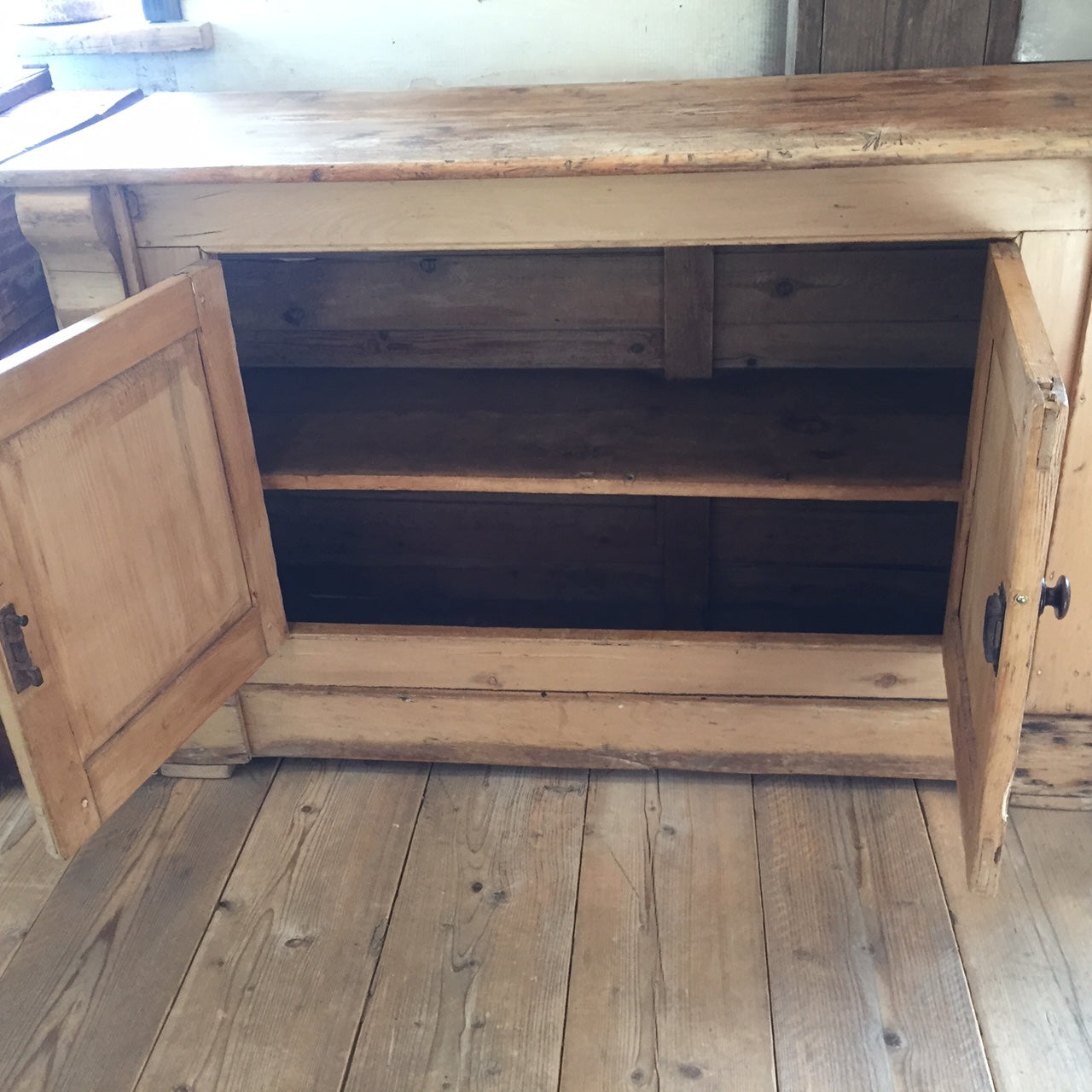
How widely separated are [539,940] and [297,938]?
0.31 m

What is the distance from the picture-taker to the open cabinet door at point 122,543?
1.05 metres

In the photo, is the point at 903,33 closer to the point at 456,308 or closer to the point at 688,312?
the point at 688,312

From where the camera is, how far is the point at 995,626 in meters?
1.03

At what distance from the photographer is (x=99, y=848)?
159cm

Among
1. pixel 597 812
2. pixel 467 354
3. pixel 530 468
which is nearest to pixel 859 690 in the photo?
pixel 597 812

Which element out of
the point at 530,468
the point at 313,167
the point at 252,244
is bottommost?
the point at 530,468

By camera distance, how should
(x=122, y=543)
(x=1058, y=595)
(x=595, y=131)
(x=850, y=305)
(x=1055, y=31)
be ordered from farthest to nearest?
(x=850, y=305), (x=1055, y=31), (x=595, y=131), (x=122, y=543), (x=1058, y=595)

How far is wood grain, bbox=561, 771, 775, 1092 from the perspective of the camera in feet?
4.06

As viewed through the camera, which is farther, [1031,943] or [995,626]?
[1031,943]

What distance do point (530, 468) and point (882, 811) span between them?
0.70 meters

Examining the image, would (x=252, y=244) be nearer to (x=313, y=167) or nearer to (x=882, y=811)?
(x=313, y=167)

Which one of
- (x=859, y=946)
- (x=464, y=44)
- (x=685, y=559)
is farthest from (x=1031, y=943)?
(x=464, y=44)

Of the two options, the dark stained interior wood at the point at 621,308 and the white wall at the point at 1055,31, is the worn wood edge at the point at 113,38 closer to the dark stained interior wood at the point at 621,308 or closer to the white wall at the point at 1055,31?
the dark stained interior wood at the point at 621,308

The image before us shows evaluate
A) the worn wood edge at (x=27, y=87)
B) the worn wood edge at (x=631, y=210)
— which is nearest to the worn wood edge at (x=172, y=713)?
the worn wood edge at (x=631, y=210)
